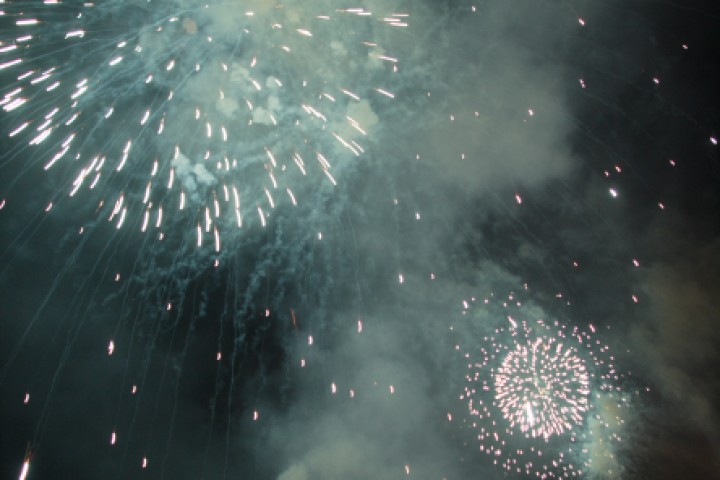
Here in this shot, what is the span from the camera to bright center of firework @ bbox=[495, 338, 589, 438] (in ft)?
57.6

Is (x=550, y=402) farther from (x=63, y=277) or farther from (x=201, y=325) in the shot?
(x=63, y=277)

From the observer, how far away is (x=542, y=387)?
58.0ft

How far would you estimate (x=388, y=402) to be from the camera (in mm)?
22844

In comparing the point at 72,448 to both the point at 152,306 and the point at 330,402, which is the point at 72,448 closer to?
the point at 152,306

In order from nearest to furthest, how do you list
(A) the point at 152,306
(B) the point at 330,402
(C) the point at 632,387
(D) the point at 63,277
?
(D) the point at 63,277
(A) the point at 152,306
(C) the point at 632,387
(B) the point at 330,402

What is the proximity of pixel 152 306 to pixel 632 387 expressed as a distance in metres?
21.2

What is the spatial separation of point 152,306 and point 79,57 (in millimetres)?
9735

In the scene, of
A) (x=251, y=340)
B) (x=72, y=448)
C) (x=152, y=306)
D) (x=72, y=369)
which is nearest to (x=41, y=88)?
(x=152, y=306)

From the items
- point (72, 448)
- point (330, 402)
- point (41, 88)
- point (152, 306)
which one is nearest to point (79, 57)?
point (41, 88)

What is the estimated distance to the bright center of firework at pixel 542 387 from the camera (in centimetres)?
1756

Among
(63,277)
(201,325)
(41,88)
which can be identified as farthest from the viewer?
(201,325)

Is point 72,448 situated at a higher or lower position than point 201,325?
lower

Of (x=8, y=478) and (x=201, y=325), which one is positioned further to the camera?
(x=201, y=325)

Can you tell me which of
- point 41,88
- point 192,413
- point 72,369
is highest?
point 41,88
